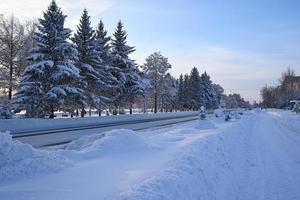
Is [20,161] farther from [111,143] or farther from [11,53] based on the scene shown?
[11,53]

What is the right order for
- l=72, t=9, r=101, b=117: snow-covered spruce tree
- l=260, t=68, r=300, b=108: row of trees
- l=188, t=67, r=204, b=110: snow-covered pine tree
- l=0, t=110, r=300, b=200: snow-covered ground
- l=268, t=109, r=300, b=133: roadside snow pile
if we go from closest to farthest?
l=0, t=110, r=300, b=200: snow-covered ground
l=268, t=109, r=300, b=133: roadside snow pile
l=72, t=9, r=101, b=117: snow-covered spruce tree
l=188, t=67, r=204, b=110: snow-covered pine tree
l=260, t=68, r=300, b=108: row of trees

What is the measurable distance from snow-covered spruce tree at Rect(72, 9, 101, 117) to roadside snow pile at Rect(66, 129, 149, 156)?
85.8 ft

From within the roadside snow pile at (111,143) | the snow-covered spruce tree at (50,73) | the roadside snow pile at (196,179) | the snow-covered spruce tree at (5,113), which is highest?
the snow-covered spruce tree at (50,73)

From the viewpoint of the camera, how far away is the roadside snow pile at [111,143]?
10.6 m

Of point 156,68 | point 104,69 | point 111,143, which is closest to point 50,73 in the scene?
point 104,69

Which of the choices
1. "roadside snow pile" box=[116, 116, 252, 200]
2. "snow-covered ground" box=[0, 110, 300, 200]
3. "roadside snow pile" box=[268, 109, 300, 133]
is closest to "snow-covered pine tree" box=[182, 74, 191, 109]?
"roadside snow pile" box=[268, 109, 300, 133]

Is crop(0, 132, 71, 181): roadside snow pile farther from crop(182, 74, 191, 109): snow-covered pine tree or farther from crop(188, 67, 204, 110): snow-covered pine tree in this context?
crop(182, 74, 191, 109): snow-covered pine tree

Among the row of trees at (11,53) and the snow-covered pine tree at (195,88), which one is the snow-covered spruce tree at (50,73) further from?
the snow-covered pine tree at (195,88)

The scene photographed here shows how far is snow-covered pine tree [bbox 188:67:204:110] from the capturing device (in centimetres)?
9256

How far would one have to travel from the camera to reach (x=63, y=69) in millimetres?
30719

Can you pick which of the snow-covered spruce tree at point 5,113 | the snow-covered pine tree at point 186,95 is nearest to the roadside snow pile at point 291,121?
the snow-covered spruce tree at point 5,113

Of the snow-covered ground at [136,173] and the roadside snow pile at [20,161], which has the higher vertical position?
the roadside snow pile at [20,161]

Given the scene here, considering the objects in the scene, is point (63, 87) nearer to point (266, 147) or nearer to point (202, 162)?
point (266, 147)

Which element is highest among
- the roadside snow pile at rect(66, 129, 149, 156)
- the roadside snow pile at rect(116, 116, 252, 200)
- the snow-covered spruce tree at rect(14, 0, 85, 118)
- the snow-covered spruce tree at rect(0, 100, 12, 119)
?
the snow-covered spruce tree at rect(14, 0, 85, 118)
